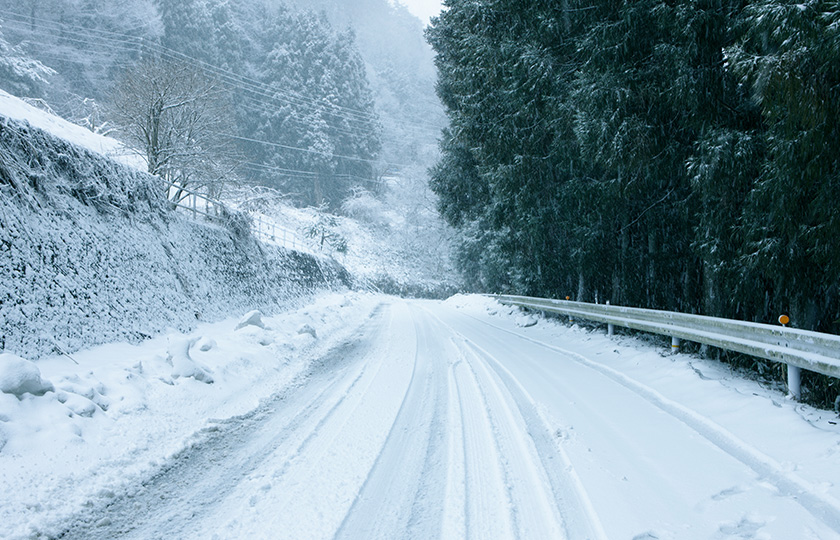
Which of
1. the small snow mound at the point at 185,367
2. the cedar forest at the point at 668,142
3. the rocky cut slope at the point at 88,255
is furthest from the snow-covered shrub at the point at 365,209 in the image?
the small snow mound at the point at 185,367

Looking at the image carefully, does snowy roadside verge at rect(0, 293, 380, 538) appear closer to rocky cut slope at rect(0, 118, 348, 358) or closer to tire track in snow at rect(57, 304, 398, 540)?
tire track in snow at rect(57, 304, 398, 540)

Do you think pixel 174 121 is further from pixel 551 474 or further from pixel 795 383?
pixel 795 383

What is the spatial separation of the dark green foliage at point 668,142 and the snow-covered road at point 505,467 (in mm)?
2375

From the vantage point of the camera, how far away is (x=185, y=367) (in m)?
5.62

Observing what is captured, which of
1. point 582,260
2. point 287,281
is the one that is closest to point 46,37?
point 287,281

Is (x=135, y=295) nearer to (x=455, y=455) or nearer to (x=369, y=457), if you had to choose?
(x=369, y=457)

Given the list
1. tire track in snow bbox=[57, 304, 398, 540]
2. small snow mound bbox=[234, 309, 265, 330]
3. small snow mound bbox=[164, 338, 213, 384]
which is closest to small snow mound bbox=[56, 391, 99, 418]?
tire track in snow bbox=[57, 304, 398, 540]

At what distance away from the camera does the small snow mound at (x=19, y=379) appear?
148 inches

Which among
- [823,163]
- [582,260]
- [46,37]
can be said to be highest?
[46,37]

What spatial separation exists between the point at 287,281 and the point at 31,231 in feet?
38.0

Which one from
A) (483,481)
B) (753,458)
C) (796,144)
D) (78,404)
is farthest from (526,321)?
(78,404)

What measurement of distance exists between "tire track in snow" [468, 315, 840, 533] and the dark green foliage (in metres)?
2.95

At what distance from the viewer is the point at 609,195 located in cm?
994

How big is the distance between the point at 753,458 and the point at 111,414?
5.86 m
